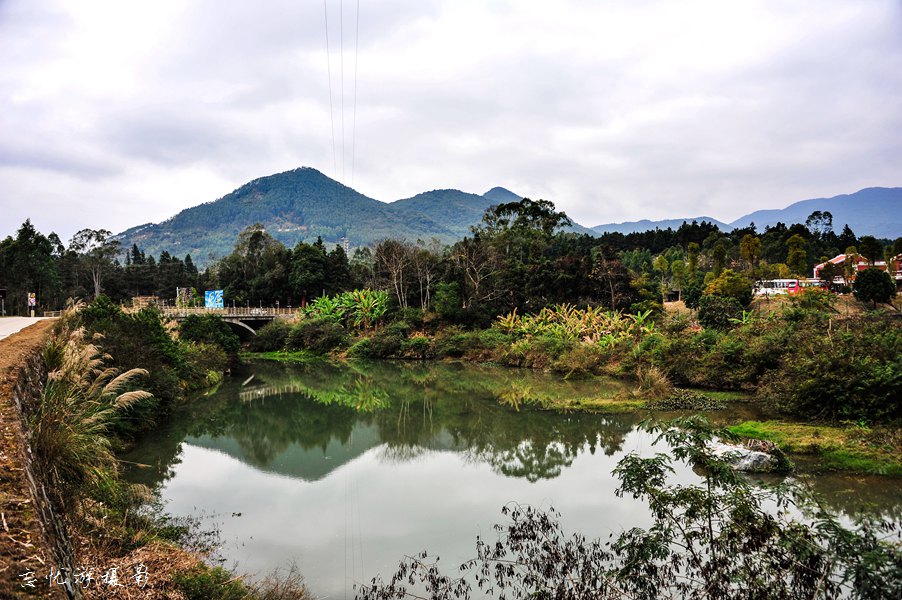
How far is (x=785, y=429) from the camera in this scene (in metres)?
11.6

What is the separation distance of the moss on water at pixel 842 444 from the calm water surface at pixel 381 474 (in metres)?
0.62

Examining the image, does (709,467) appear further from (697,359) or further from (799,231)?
(799,231)

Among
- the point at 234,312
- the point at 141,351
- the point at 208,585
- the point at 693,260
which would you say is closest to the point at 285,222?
the point at 234,312

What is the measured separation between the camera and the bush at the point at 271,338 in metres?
37.0

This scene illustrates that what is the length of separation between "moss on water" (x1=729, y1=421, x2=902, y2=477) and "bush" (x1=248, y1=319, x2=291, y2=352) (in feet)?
98.2

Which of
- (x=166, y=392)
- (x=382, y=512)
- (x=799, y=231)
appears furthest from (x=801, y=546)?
(x=799, y=231)

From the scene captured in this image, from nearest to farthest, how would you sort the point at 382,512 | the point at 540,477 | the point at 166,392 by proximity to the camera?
the point at 382,512
the point at 540,477
the point at 166,392

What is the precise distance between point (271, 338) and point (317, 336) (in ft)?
12.3

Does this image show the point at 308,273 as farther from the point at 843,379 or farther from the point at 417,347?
the point at 843,379

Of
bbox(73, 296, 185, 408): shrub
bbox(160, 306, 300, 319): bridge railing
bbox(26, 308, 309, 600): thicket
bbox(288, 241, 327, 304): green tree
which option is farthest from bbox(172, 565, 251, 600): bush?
bbox(288, 241, 327, 304): green tree

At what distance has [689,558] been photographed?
598cm

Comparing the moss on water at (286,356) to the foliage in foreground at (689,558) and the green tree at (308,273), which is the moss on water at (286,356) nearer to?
the green tree at (308,273)

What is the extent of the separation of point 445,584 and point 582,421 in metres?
8.99

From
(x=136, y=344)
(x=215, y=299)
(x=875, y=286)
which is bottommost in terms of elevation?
(x=136, y=344)
